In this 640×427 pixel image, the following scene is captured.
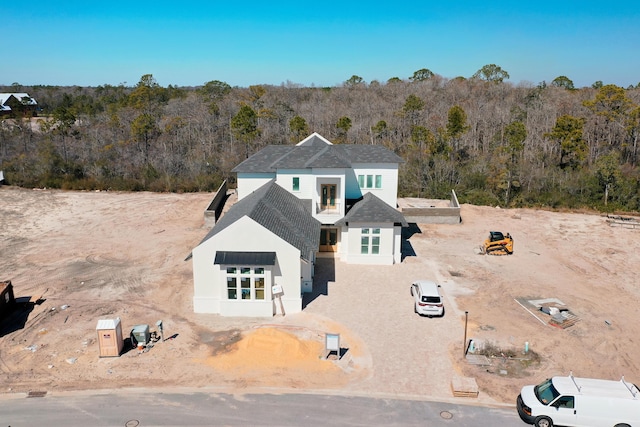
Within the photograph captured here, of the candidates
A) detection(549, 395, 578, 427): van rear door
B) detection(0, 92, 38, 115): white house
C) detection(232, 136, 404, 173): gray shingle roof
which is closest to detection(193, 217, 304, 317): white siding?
detection(232, 136, 404, 173): gray shingle roof

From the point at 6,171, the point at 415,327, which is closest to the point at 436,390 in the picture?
the point at 415,327

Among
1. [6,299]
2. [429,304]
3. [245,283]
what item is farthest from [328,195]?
[6,299]

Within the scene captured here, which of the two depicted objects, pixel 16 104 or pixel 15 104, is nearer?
pixel 16 104

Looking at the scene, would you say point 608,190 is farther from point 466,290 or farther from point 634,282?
point 466,290

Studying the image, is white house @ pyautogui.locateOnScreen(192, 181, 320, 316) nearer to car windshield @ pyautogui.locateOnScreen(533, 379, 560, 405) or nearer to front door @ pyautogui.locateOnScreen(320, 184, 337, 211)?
→ front door @ pyautogui.locateOnScreen(320, 184, 337, 211)

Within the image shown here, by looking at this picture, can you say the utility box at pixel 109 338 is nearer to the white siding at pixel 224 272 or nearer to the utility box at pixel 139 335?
the utility box at pixel 139 335

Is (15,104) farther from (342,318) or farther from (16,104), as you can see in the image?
(342,318)

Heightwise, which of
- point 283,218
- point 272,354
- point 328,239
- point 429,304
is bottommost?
point 272,354

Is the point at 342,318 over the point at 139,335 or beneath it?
beneath
